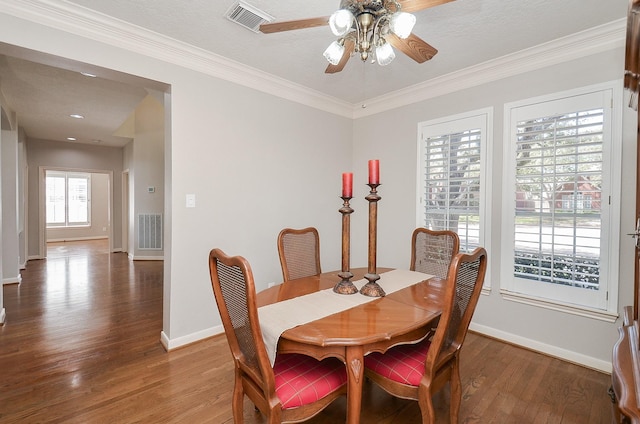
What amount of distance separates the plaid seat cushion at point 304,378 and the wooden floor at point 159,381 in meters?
0.52

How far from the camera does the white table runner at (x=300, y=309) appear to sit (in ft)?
4.23

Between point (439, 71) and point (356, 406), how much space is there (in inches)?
114

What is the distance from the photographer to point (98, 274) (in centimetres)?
505

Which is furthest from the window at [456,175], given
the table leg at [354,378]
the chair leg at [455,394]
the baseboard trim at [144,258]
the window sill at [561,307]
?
the baseboard trim at [144,258]

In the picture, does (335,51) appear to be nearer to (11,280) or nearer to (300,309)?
(300,309)

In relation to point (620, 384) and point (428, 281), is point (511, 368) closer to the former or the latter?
point (428, 281)

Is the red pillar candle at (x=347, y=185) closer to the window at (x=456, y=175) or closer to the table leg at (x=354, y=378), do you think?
the table leg at (x=354, y=378)

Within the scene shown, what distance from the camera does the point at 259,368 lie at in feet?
3.91

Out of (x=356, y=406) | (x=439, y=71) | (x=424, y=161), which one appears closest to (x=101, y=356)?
(x=356, y=406)

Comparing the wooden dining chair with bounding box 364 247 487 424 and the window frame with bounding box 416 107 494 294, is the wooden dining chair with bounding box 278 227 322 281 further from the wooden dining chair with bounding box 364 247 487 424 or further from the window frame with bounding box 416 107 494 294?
the window frame with bounding box 416 107 494 294

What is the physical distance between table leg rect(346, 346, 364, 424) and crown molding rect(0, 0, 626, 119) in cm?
258

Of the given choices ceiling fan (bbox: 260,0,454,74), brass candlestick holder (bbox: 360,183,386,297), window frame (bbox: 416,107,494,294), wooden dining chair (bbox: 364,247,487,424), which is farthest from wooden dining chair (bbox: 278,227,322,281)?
window frame (bbox: 416,107,494,294)

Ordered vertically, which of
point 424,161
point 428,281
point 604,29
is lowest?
point 428,281

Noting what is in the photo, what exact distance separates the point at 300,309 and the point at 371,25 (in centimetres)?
144
